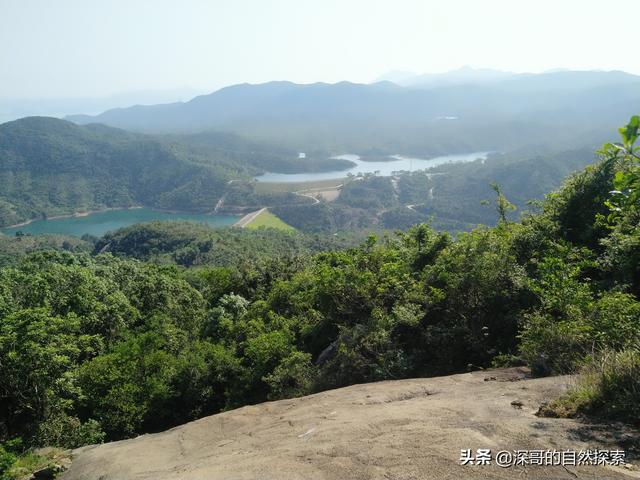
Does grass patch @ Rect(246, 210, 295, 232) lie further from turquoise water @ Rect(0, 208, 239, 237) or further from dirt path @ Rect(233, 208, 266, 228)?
turquoise water @ Rect(0, 208, 239, 237)

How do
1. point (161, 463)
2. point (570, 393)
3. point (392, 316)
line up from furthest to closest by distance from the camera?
1. point (392, 316)
2. point (161, 463)
3. point (570, 393)

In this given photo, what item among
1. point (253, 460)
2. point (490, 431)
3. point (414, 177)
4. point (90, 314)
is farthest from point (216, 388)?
point (414, 177)

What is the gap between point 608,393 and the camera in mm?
5027

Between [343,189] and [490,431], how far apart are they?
5557 inches

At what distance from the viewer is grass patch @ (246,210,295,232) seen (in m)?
112

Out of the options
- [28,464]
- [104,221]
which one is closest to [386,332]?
[28,464]

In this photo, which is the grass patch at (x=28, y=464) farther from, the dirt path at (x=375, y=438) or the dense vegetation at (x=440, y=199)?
the dense vegetation at (x=440, y=199)

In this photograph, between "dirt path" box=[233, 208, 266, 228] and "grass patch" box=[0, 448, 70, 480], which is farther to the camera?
"dirt path" box=[233, 208, 266, 228]

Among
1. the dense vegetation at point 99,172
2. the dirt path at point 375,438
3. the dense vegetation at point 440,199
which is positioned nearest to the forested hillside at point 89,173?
the dense vegetation at point 99,172

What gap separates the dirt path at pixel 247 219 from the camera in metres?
113

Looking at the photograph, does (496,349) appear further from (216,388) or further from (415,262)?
(216,388)

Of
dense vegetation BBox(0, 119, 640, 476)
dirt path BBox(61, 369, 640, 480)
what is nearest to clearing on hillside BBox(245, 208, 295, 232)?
dense vegetation BBox(0, 119, 640, 476)

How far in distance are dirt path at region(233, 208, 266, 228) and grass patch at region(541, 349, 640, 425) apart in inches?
4221

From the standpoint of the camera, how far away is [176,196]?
146 metres
